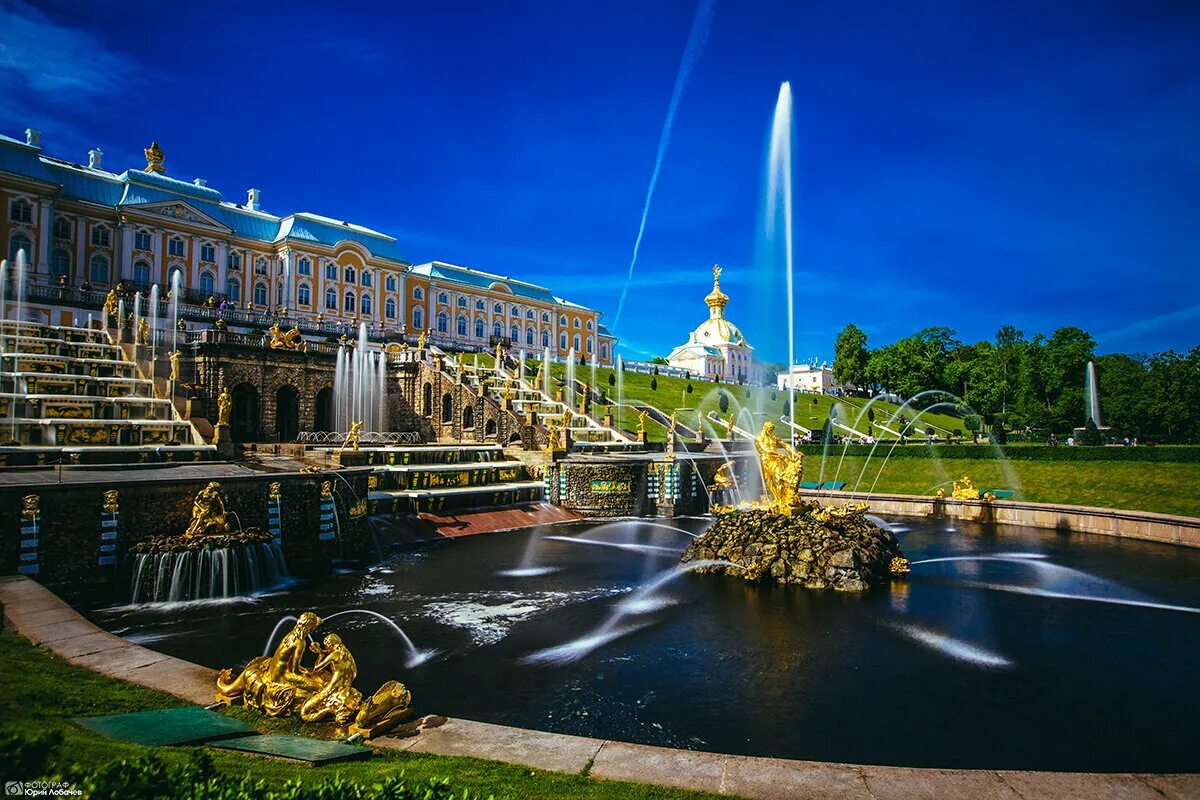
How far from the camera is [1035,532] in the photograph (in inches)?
972

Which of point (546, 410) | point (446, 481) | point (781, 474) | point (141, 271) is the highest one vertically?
point (141, 271)

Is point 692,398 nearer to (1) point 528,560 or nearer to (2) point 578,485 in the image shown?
(2) point 578,485

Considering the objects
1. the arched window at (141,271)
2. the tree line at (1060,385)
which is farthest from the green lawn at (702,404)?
the arched window at (141,271)

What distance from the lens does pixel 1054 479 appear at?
31078 millimetres

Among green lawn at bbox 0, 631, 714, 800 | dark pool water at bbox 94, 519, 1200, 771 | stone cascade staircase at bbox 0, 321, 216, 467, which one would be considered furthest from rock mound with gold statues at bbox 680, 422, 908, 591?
stone cascade staircase at bbox 0, 321, 216, 467

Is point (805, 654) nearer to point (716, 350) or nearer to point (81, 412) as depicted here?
point (81, 412)

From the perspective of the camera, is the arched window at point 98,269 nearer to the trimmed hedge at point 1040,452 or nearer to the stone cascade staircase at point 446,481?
the stone cascade staircase at point 446,481

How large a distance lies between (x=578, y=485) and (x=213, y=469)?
15490mm

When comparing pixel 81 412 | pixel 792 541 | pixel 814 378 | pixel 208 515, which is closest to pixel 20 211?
pixel 81 412

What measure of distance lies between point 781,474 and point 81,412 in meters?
26.0

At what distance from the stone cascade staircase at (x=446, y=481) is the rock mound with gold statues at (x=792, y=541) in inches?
429

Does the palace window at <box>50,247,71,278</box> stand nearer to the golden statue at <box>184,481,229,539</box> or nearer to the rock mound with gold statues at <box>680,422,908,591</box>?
the golden statue at <box>184,481,229,539</box>

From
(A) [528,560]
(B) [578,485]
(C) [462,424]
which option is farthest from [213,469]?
(C) [462,424]

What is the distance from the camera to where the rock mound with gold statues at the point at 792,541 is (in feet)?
54.2
